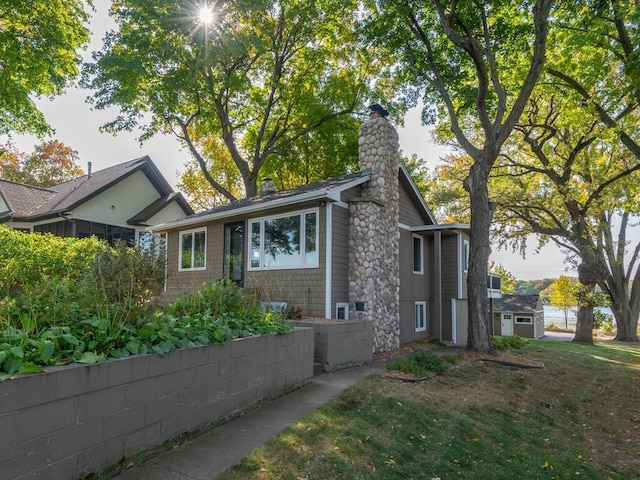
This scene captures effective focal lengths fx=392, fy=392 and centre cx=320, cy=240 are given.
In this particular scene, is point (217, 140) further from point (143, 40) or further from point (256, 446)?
point (256, 446)

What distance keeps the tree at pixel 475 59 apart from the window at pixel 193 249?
8.04 meters

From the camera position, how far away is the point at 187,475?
3.08m

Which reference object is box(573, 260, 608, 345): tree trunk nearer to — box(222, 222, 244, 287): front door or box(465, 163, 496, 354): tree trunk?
box(465, 163, 496, 354): tree trunk

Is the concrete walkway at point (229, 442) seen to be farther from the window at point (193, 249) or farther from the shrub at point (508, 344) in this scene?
the window at point (193, 249)

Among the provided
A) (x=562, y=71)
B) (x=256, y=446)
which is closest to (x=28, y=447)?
(x=256, y=446)

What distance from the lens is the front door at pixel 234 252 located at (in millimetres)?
11281

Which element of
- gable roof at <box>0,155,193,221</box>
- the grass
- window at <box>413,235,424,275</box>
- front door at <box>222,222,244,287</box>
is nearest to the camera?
the grass

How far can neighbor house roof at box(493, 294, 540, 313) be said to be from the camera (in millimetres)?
33156

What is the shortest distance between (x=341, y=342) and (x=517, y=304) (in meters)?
32.0

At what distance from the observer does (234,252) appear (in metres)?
11.6

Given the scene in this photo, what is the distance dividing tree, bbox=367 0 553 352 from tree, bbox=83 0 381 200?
4446 millimetres

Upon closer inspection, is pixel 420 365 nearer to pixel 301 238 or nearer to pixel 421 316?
pixel 301 238

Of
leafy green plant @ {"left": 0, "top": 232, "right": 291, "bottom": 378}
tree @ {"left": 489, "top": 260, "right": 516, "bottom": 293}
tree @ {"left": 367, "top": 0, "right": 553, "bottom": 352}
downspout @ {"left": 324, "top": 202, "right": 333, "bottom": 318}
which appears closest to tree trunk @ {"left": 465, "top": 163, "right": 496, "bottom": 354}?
tree @ {"left": 367, "top": 0, "right": 553, "bottom": 352}

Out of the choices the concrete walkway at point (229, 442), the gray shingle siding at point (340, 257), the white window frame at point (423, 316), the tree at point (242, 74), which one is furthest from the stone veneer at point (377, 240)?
the tree at point (242, 74)
